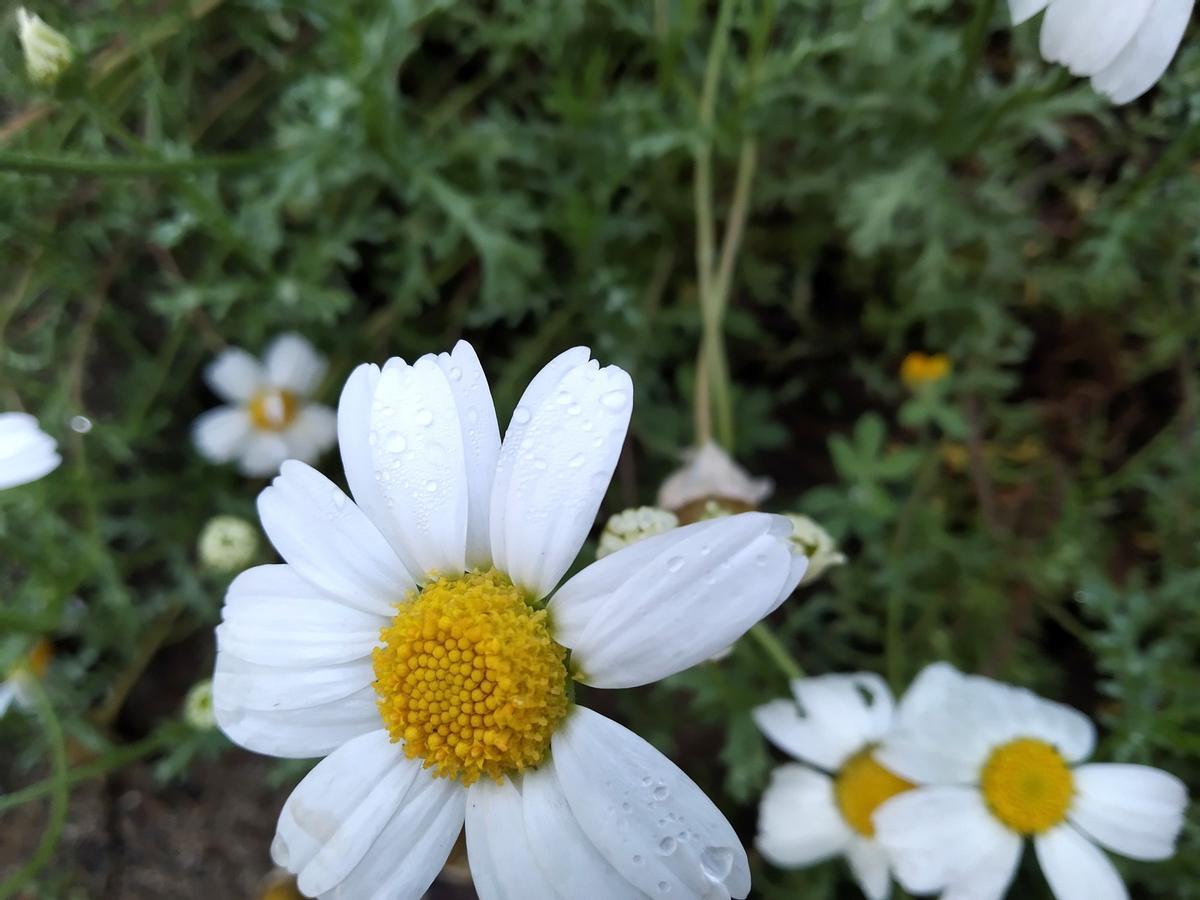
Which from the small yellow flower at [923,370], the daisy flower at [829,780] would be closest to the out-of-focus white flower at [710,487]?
the daisy flower at [829,780]

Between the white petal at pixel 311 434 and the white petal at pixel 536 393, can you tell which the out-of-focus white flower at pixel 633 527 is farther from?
the white petal at pixel 311 434

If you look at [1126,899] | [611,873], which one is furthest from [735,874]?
[1126,899]

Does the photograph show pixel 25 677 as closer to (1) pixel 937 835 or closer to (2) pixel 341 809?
(2) pixel 341 809

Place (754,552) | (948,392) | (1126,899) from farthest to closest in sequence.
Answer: (948,392)
(1126,899)
(754,552)

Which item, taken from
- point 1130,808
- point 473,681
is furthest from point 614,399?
point 1130,808

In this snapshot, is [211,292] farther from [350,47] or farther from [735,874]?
[735,874]
